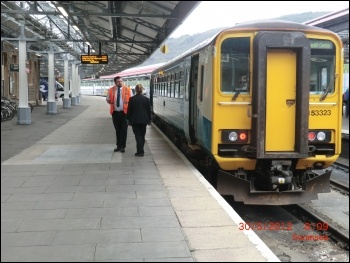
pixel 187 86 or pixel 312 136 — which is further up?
pixel 187 86

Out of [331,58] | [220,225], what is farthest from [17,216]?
[331,58]

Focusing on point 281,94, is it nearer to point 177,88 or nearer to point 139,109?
point 139,109

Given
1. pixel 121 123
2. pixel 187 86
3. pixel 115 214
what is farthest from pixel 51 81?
pixel 115 214

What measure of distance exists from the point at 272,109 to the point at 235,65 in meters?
0.87

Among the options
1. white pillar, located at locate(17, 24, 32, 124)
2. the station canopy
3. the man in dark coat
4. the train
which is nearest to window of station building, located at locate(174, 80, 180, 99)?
the station canopy

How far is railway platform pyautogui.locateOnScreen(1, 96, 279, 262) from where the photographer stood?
3908mm

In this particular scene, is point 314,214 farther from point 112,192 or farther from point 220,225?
point 112,192

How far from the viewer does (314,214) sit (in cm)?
708

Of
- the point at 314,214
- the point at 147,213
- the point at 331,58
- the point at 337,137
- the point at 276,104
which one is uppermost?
the point at 331,58

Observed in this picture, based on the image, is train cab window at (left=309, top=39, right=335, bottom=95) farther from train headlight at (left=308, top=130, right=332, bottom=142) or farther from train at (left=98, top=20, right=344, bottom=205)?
train headlight at (left=308, top=130, right=332, bottom=142)

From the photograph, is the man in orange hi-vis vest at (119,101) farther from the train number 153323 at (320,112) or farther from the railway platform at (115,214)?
the train number 153323 at (320,112)

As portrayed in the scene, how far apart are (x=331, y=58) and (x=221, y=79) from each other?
1751mm

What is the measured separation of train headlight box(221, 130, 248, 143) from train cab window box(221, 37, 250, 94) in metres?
0.60

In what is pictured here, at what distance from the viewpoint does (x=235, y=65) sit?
673 centimetres
